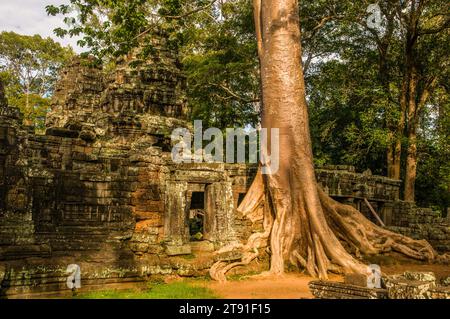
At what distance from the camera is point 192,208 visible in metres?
16.3

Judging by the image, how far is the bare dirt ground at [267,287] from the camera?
21.2 ft

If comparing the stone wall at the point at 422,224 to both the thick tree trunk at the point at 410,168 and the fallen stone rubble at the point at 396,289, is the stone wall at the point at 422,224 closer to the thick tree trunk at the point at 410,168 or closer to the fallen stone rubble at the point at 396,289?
the thick tree trunk at the point at 410,168

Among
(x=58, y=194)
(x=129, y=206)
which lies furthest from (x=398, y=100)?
(x=58, y=194)

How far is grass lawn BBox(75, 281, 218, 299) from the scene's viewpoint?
6.20 m

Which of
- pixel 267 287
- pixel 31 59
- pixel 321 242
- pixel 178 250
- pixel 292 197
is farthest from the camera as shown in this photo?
pixel 31 59

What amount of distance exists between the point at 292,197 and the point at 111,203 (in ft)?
10.6

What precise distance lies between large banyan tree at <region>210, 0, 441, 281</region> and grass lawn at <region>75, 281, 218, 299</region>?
1.38 m

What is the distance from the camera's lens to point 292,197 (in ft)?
28.4

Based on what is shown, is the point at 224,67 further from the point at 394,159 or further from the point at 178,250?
the point at 178,250

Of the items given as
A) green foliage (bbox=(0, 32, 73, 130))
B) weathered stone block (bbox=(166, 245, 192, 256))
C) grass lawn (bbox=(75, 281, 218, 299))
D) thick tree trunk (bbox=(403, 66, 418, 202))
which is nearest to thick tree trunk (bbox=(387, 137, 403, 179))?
thick tree trunk (bbox=(403, 66, 418, 202))

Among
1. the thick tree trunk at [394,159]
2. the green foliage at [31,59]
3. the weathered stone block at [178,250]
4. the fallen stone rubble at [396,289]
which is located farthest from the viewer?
the green foliage at [31,59]

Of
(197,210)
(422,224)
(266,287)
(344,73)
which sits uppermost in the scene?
(344,73)

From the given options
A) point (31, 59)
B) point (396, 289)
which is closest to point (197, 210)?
point (396, 289)

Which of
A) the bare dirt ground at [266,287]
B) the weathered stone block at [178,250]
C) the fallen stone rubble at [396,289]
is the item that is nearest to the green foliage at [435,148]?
the bare dirt ground at [266,287]
